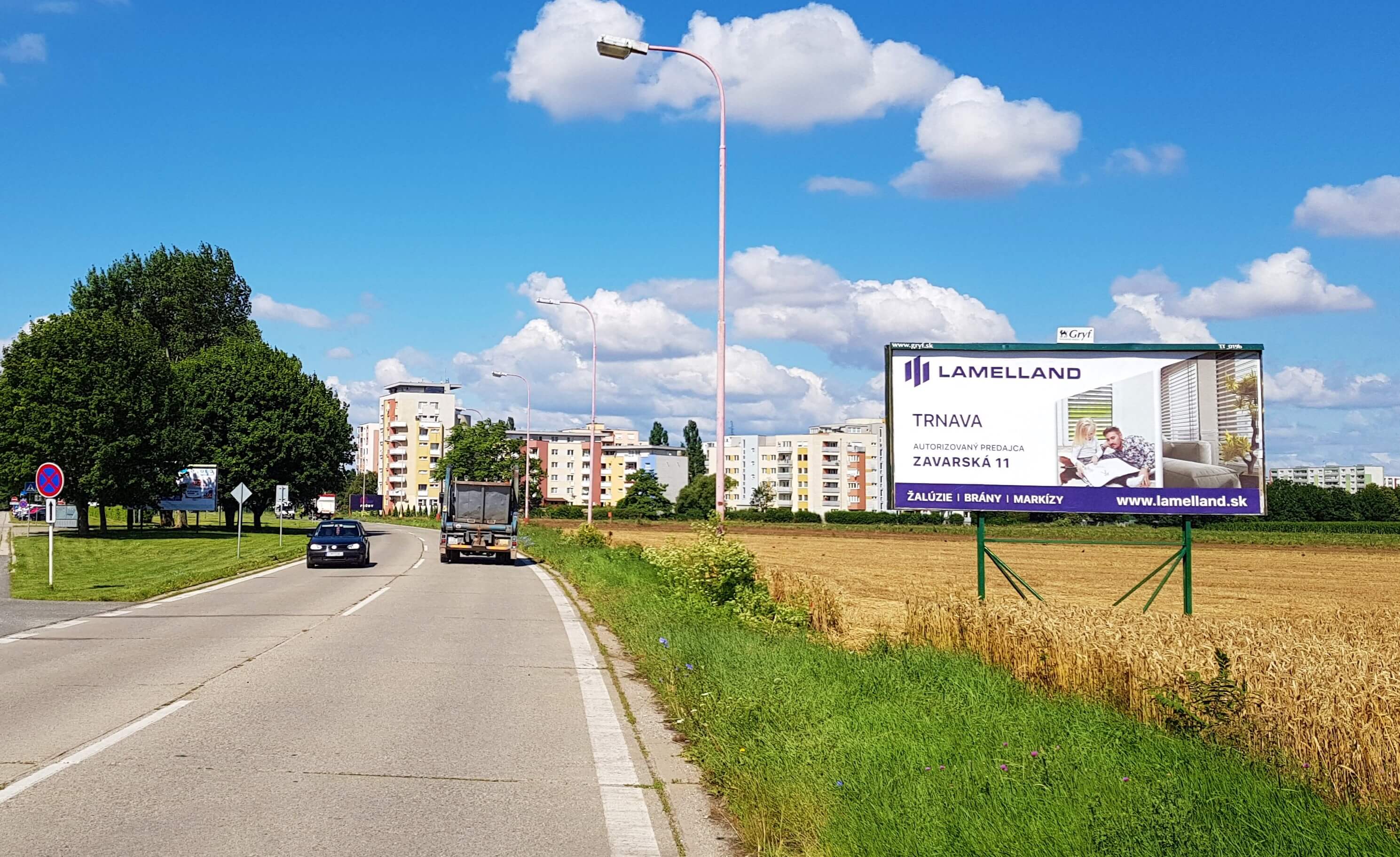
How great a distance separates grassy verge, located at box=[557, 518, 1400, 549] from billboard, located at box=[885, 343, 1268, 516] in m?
38.6

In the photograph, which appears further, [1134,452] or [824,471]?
[824,471]

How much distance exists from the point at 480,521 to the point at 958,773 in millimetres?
32649

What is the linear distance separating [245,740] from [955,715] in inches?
199

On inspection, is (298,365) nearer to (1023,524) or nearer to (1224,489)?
(1023,524)

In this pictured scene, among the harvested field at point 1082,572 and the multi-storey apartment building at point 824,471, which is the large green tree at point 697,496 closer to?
the multi-storey apartment building at point 824,471

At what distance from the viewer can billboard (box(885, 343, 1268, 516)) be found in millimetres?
15758

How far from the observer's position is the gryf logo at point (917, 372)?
53.4 feet

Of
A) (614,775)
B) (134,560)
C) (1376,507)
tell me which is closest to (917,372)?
(614,775)

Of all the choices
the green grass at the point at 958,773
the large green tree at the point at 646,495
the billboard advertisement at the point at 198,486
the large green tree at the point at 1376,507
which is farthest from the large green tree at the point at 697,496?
the green grass at the point at 958,773

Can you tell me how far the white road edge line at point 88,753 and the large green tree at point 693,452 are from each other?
154 meters

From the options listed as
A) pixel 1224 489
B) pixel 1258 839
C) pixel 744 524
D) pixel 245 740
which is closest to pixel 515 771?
pixel 245 740

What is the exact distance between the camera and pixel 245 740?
7988 mm

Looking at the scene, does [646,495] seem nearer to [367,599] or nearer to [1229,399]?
[367,599]

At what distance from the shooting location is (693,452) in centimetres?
17288
